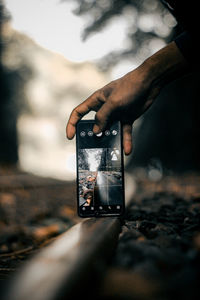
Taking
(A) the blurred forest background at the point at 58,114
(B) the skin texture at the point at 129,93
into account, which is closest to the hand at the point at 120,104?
(B) the skin texture at the point at 129,93

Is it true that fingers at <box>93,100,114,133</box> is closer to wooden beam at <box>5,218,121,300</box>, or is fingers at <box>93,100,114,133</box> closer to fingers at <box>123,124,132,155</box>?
fingers at <box>123,124,132,155</box>

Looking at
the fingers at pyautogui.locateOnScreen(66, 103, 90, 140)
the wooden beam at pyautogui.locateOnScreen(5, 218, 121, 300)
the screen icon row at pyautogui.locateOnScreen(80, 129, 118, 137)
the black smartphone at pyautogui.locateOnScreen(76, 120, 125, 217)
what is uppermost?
the fingers at pyautogui.locateOnScreen(66, 103, 90, 140)

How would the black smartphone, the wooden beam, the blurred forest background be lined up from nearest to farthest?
the wooden beam, the black smartphone, the blurred forest background

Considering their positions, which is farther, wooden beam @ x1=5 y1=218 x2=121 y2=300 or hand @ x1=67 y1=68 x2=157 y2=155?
hand @ x1=67 y1=68 x2=157 y2=155

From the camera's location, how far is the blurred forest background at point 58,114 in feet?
33.4

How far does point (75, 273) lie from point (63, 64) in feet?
33.4

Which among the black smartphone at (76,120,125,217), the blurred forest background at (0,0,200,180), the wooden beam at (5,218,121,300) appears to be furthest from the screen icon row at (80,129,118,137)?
the blurred forest background at (0,0,200,180)

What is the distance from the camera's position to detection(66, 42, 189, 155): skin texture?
4.97 ft

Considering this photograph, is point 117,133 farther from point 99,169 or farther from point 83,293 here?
point 83,293

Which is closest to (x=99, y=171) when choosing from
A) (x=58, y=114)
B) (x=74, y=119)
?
(x=74, y=119)

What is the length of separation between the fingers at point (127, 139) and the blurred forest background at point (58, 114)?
7.59 m

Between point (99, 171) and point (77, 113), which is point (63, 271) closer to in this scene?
point (99, 171)

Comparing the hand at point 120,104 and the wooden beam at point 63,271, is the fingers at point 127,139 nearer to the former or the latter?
the hand at point 120,104

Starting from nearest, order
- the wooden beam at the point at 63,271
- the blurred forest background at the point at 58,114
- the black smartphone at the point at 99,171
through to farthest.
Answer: the wooden beam at the point at 63,271
the black smartphone at the point at 99,171
the blurred forest background at the point at 58,114
